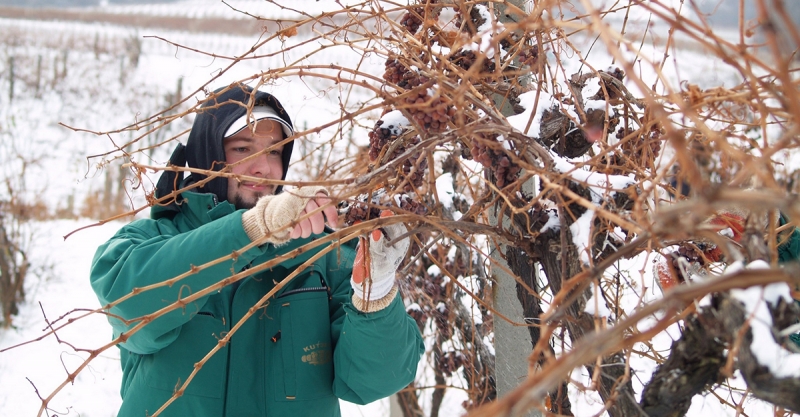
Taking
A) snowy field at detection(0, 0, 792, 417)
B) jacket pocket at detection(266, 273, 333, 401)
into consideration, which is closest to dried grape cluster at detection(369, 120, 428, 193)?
snowy field at detection(0, 0, 792, 417)

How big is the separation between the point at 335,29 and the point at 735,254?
0.77 meters

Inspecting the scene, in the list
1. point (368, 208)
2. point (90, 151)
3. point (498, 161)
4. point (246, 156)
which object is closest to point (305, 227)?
point (368, 208)

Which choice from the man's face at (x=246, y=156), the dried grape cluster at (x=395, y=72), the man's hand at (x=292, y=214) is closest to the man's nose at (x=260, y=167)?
the man's face at (x=246, y=156)

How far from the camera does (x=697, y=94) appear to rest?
710 millimetres

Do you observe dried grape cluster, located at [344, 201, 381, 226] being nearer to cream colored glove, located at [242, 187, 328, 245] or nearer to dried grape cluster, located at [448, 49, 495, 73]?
cream colored glove, located at [242, 187, 328, 245]

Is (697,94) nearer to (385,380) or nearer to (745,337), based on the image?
(745,337)

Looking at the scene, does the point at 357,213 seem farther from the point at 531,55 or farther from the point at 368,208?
the point at 531,55

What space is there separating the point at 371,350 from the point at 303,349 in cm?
19

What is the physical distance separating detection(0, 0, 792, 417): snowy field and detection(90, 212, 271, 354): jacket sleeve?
15 centimetres

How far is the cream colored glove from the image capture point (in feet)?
3.52

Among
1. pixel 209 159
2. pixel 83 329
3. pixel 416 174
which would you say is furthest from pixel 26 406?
pixel 416 174

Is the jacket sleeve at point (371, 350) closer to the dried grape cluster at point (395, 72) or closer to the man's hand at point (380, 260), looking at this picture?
the man's hand at point (380, 260)

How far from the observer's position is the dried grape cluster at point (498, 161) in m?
0.94

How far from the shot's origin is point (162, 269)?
4.17 feet
